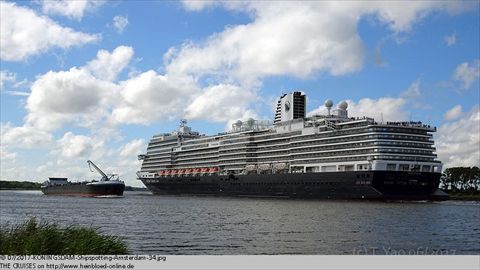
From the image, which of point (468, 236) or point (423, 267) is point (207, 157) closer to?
point (468, 236)

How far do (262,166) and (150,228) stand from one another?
83940 mm

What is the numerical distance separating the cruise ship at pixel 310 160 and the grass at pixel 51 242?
256ft

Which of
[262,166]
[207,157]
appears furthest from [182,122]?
[262,166]

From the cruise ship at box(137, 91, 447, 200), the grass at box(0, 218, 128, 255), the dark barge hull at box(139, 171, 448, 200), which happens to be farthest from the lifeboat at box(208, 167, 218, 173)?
the grass at box(0, 218, 128, 255)

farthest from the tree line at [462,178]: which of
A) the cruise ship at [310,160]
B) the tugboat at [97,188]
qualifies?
the tugboat at [97,188]

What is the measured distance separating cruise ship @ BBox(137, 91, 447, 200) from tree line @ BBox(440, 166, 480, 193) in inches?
1963

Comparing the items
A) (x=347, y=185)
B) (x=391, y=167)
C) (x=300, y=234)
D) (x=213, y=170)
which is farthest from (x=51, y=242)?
(x=213, y=170)

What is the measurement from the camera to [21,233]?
21.6 m

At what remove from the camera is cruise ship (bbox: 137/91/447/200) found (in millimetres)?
98500

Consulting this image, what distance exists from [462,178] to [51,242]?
5927 inches

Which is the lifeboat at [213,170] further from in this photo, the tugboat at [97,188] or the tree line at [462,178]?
the tree line at [462,178]

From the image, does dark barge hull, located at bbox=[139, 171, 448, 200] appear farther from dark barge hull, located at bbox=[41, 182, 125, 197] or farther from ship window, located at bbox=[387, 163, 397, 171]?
dark barge hull, located at bbox=[41, 182, 125, 197]

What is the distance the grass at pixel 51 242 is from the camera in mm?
20047

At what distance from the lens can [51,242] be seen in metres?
21.2
